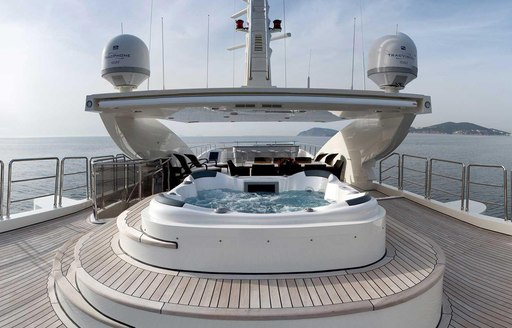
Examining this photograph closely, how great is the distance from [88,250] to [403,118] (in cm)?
508

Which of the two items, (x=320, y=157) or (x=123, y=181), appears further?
(x=320, y=157)

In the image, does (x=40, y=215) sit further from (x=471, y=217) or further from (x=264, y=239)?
(x=471, y=217)

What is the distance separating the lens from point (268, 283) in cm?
210

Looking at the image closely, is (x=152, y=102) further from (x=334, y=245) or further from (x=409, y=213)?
(x=409, y=213)

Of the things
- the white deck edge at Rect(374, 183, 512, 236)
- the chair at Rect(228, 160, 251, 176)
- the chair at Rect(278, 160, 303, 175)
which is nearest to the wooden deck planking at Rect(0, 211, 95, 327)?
the chair at Rect(228, 160, 251, 176)

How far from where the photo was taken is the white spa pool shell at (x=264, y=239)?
222 centimetres

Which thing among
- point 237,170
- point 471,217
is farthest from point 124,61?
point 471,217

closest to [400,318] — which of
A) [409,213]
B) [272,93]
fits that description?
[272,93]

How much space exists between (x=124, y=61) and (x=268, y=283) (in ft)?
14.8

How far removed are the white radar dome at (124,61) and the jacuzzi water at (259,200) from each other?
2348 mm

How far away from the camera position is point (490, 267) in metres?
3.15

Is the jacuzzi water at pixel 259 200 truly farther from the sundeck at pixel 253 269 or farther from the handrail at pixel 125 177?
the handrail at pixel 125 177

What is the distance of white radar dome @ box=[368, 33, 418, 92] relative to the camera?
5.20 meters

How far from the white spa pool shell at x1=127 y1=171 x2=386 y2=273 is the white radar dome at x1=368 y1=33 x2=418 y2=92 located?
347cm
